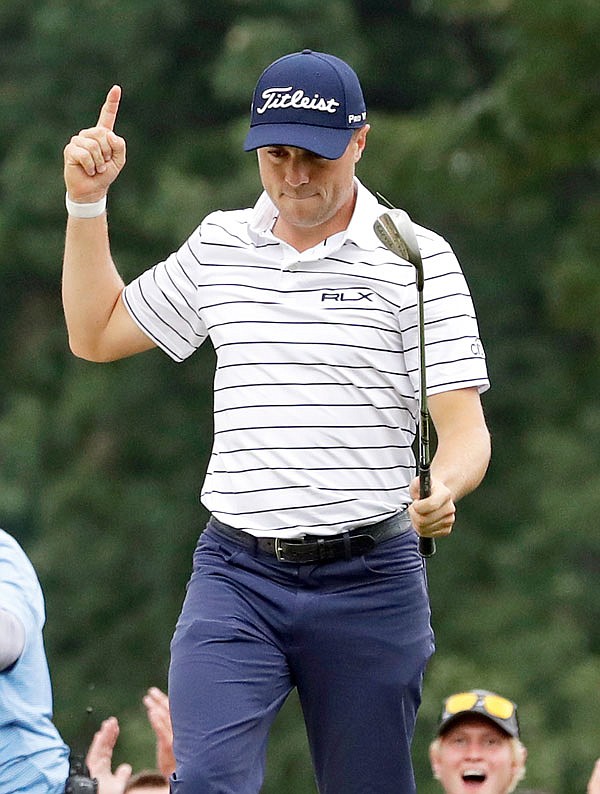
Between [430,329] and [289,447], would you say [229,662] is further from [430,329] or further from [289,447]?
[430,329]

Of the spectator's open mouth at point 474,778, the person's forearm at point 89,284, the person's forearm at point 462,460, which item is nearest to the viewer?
the person's forearm at point 462,460

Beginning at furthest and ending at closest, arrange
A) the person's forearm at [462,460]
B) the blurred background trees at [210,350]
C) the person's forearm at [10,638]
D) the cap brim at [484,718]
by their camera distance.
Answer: the blurred background trees at [210,350], the cap brim at [484,718], the person's forearm at [10,638], the person's forearm at [462,460]

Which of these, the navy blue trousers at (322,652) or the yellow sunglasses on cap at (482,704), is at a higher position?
the navy blue trousers at (322,652)

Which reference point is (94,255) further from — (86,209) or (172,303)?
(172,303)

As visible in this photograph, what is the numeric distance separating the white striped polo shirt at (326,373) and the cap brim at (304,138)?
0.17 m

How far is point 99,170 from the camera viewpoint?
189 inches

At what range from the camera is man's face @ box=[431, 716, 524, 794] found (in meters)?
5.98

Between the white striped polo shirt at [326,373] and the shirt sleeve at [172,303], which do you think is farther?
the shirt sleeve at [172,303]

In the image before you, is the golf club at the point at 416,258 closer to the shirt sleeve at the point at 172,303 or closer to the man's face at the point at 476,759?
the shirt sleeve at the point at 172,303

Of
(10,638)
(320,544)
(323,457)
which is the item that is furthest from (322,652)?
(10,638)

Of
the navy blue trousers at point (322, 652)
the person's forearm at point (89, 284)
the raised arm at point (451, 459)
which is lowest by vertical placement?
the navy blue trousers at point (322, 652)

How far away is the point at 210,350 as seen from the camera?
17422 millimetres

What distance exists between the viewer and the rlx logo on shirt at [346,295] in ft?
14.9

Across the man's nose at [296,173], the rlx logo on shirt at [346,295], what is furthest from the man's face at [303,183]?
the rlx logo on shirt at [346,295]
